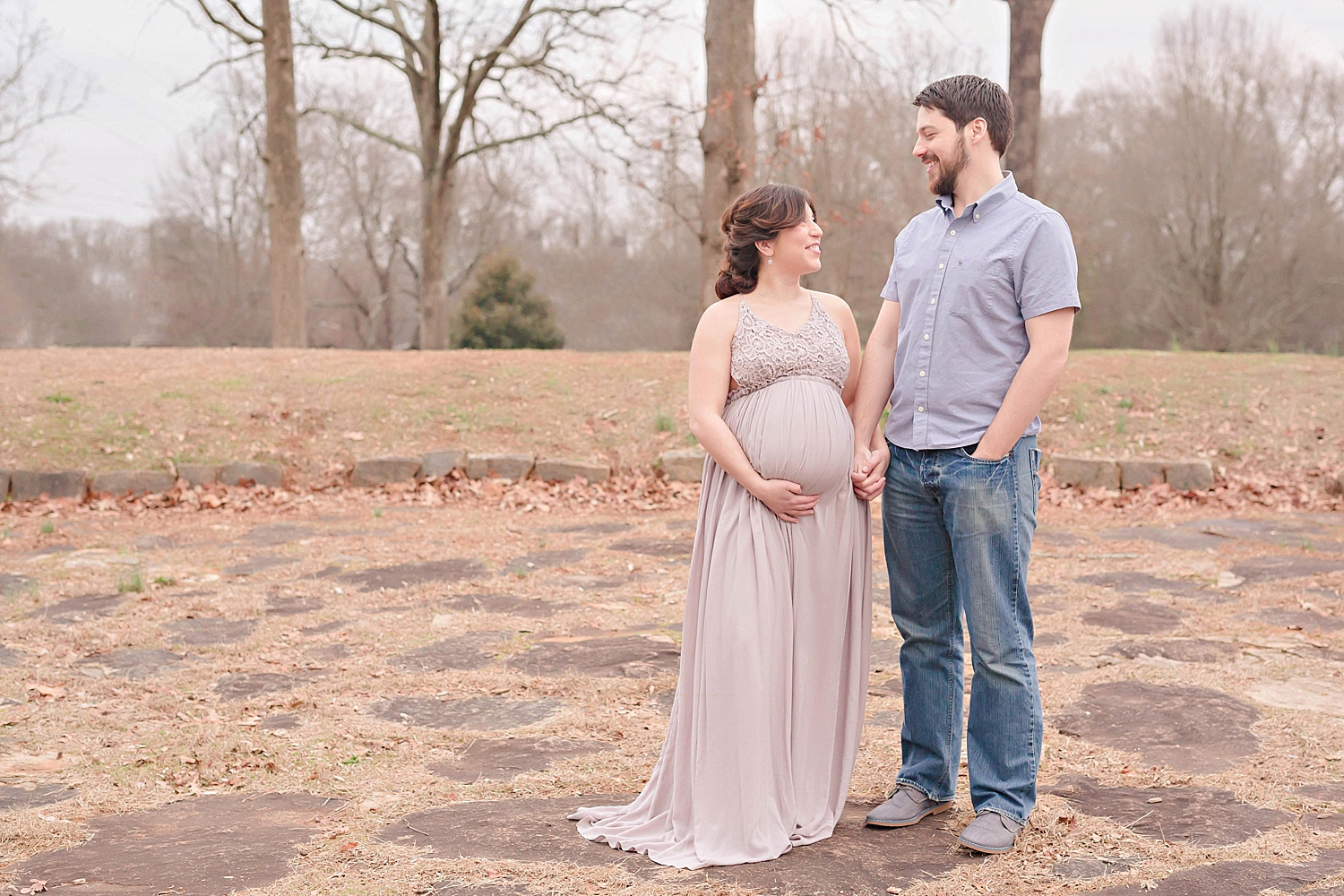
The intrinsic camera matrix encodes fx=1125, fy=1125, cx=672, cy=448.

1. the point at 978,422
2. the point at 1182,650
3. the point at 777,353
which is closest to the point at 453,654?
the point at 777,353

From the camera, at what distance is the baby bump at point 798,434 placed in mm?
3443

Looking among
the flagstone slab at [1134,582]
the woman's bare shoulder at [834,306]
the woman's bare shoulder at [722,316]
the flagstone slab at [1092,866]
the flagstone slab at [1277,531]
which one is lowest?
the flagstone slab at [1092,866]

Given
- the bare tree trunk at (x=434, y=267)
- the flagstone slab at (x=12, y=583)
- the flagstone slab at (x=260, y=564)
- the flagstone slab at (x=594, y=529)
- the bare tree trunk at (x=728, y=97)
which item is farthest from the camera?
the bare tree trunk at (x=434, y=267)

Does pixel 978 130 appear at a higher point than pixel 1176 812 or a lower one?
higher

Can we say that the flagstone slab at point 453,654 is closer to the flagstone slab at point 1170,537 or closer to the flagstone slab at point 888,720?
the flagstone slab at point 888,720

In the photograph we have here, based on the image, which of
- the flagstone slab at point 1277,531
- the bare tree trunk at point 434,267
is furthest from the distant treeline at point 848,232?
the flagstone slab at point 1277,531

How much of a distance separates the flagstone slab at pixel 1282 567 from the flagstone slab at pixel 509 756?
4.79 meters

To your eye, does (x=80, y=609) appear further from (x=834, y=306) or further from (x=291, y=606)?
(x=834, y=306)

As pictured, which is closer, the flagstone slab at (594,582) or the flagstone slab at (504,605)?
the flagstone slab at (504,605)

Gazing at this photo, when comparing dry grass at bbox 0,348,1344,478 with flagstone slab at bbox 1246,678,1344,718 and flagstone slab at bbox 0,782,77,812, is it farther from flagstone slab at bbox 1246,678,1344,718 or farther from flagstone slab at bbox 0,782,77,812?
flagstone slab at bbox 0,782,77,812

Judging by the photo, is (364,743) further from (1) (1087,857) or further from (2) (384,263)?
(2) (384,263)

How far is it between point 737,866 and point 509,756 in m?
1.29

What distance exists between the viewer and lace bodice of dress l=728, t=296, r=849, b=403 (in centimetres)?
352

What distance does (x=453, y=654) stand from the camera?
5594 mm
